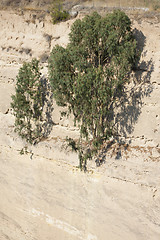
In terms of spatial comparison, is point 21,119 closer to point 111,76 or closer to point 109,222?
point 111,76

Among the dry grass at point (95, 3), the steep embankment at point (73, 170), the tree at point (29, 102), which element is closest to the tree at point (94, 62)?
the steep embankment at point (73, 170)

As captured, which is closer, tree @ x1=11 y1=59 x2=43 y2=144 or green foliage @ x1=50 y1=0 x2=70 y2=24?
tree @ x1=11 y1=59 x2=43 y2=144

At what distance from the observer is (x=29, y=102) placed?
7.71 meters

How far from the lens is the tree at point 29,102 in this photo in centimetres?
726

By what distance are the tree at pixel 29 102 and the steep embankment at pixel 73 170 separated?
423mm

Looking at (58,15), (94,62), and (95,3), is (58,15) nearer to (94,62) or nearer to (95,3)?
(95,3)

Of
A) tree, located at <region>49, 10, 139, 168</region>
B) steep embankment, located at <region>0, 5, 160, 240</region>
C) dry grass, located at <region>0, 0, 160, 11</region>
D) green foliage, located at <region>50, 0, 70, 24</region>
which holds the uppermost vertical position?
dry grass, located at <region>0, 0, 160, 11</region>

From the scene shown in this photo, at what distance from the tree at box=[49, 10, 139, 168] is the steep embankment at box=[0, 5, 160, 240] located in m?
0.64

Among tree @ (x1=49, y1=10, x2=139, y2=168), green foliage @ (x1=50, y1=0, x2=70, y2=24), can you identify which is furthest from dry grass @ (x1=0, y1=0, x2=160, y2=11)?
tree @ (x1=49, y1=10, x2=139, y2=168)

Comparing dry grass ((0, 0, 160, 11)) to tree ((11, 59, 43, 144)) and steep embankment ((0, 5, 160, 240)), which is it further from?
tree ((11, 59, 43, 144))

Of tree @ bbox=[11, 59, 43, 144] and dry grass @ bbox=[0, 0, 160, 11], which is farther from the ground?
dry grass @ bbox=[0, 0, 160, 11]

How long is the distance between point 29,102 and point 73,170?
2.46 metres

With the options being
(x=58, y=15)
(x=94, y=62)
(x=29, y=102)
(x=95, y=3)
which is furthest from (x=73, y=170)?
(x=95, y=3)

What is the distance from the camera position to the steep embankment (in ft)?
20.5
